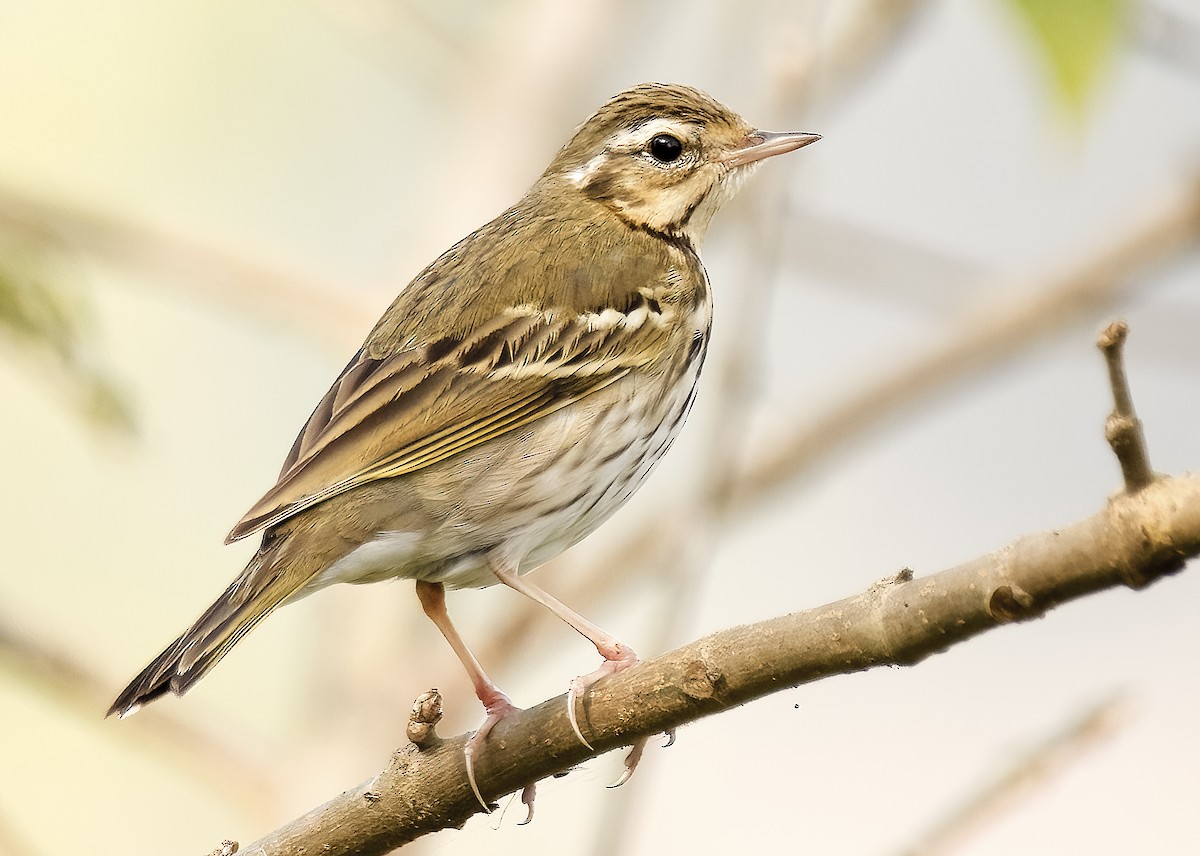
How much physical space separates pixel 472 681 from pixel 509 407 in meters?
0.87

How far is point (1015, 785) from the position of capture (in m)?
4.04

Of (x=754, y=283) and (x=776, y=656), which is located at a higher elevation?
(x=754, y=283)

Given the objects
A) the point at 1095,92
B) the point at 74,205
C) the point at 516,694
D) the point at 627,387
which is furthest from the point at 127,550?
the point at 1095,92

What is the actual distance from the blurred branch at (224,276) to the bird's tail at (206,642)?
2.62 meters

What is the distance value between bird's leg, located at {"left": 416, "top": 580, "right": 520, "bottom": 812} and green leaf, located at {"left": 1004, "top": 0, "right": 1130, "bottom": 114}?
1.94 m

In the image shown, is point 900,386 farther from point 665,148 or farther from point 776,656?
point 776,656

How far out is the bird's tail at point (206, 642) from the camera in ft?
12.8

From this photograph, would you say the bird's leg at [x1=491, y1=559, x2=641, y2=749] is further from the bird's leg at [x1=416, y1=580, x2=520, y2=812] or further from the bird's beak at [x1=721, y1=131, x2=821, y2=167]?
the bird's beak at [x1=721, y1=131, x2=821, y2=167]

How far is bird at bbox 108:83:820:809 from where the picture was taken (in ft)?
14.8

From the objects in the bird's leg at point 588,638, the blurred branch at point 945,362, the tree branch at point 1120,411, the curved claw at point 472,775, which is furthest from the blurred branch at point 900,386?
the tree branch at point 1120,411

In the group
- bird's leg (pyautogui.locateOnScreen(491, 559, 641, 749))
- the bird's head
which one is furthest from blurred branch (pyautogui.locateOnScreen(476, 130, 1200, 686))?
bird's leg (pyautogui.locateOnScreen(491, 559, 641, 749))

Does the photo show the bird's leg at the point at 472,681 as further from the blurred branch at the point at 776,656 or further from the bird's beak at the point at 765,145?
the bird's beak at the point at 765,145

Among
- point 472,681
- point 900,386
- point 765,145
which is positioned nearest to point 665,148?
point 765,145

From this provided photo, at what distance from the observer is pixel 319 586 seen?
4.40 meters
